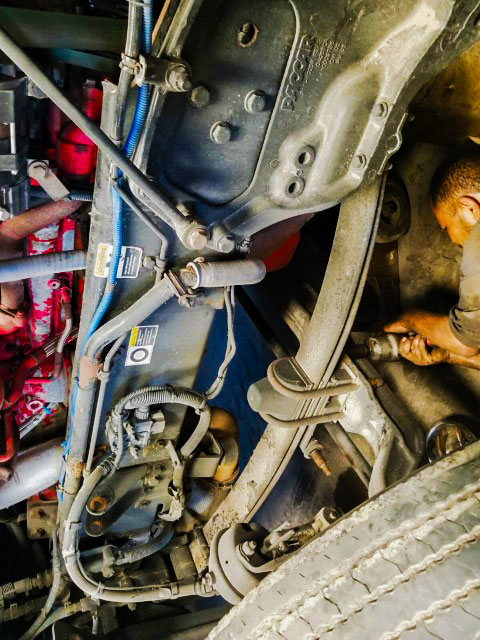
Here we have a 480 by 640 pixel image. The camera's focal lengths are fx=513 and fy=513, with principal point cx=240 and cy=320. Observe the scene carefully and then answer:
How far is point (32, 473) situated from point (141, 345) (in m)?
0.66

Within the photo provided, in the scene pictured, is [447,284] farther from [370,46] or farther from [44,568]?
[44,568]

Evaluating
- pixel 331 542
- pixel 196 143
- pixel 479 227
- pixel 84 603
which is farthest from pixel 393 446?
pixel 84 603

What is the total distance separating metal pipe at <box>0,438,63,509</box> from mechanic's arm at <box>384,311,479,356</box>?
3.60 feet

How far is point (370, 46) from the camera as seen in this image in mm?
845

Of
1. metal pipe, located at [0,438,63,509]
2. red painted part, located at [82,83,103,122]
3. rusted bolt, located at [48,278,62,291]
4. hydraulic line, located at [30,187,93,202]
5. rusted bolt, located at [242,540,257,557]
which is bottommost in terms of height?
metal pipe, located at [0,438,63,509]

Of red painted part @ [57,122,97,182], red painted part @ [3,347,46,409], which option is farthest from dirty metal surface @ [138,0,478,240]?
red painted part @ [3,347,46,409]

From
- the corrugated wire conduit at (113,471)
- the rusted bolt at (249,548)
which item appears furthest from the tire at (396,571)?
the corrugated wire conduit at (113,471)

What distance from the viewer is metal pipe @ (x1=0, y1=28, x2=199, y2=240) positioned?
61 centimetres

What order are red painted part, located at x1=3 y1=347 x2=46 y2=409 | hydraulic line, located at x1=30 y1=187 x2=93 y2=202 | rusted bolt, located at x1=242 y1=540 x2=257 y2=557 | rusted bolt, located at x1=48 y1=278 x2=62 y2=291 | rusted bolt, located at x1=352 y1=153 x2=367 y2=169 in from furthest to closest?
red painted part, located at x1=3 y1=347 x2=46 y2=409 < rusted bolt, located at x1=48 y1=278 x2=62 y2=291 < rusted bolt, located at x1=242 y1=540 x2=257 y2=557 < hydraulic line, located at x1=30 y1=187 x2=93 y2=202 < rusted bolt, located at x1=352 y1=153 x2=367 y2=169

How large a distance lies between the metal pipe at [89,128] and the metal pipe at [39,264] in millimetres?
328

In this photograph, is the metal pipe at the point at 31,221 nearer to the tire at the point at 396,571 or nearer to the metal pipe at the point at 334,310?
the metal pipe at the point at 334,310

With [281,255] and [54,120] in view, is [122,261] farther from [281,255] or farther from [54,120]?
[281,255]

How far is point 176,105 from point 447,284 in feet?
3.36

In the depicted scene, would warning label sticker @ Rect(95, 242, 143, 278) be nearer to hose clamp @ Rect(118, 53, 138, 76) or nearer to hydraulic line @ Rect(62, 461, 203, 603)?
hose clamp @ Rect(118, 53, 138, 76)
